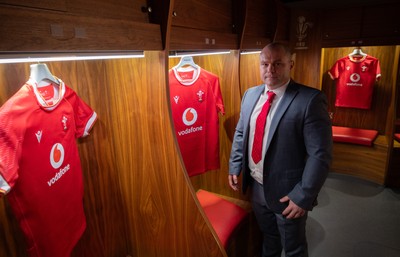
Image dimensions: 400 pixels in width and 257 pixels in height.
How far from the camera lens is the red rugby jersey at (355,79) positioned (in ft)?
11.5

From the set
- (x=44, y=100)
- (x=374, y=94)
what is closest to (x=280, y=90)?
(x=44, y=100)

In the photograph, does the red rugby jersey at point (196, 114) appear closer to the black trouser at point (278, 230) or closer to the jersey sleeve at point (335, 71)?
the black trouser at point (278, 230)

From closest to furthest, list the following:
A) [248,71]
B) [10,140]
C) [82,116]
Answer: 1. [10,140]
2. [82,116]
3. [248,71]

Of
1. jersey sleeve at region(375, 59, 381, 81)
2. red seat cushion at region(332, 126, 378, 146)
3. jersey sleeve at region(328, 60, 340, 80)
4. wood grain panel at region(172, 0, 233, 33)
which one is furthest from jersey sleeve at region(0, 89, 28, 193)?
jersey sleeve at region(375, 59, 381, 81)

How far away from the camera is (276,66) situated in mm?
1465

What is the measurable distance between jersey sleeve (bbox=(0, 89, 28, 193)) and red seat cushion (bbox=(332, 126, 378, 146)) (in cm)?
362

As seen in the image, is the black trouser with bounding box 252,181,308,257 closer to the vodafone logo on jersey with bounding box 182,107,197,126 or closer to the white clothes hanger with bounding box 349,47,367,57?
the vodafone logo on jersey with bounding box 182,107,197,126

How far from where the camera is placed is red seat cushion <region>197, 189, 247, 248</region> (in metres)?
1.64

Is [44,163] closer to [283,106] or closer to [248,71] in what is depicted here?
[283,106]

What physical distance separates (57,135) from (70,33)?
1.73 feet

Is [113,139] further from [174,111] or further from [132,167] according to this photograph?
[174,111]

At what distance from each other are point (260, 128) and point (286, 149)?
19 centimetres

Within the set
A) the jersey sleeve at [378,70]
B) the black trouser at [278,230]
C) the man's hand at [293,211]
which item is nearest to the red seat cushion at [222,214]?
the black trouser at [278,230]

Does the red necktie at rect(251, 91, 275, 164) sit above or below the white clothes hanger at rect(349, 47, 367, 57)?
below
